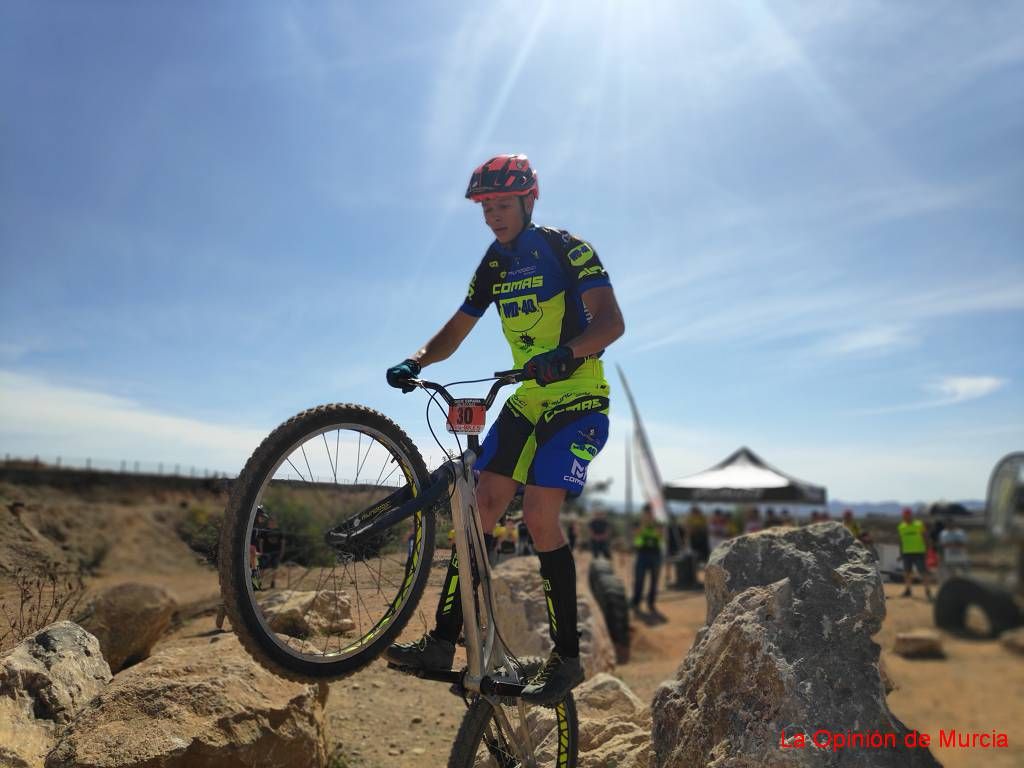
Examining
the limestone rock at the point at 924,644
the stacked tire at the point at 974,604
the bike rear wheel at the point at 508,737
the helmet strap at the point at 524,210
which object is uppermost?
the helmet strap at the point at 524,210

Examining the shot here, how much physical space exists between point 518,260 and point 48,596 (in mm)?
3089

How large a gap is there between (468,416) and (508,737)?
1.54 meters

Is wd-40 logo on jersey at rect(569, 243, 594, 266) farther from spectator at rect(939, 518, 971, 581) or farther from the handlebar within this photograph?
spectator at rect(939, 518, 971, 581)

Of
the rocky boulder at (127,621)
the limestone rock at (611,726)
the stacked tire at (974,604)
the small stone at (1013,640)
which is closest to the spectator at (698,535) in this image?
the limestone rock at (611,726)

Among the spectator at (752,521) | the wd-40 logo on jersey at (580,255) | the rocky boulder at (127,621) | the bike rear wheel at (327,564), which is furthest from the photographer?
the spectator at (752,521)

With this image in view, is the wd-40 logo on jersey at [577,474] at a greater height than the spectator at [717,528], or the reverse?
the wd-40 logo on jersey at [577,474]

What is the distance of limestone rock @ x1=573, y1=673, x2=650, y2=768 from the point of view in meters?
3.97

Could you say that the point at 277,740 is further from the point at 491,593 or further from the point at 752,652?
the point at 752,652

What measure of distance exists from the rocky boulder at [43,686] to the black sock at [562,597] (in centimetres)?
233

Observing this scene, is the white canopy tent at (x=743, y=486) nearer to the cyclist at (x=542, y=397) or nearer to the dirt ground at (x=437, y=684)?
the dirt ground at (x=437, y=684)

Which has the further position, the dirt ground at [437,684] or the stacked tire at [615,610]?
the stacked tire at [615,610]

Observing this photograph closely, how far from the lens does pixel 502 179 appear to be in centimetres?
344

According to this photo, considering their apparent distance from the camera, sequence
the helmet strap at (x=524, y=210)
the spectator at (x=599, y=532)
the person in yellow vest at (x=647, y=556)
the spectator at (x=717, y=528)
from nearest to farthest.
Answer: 1. the helmet strap at (x=524, y=210)
2. the person in yellow vest at (x=647, y=556)
3. the spectator at (x=599, y=532)
4. the spectator at (x=717, y=528)

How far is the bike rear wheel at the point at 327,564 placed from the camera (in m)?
2.52
